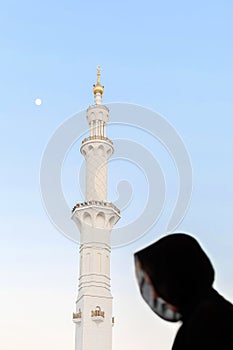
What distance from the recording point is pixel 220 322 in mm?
2695

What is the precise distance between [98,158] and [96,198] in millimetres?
2944

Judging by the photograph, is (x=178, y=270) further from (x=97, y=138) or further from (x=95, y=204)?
(x=97, y=138)

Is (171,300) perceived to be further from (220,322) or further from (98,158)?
(98,158)

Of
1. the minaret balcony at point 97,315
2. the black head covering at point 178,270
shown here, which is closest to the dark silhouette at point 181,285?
the black head covering at point 178,270

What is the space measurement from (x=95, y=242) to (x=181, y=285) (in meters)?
33.4

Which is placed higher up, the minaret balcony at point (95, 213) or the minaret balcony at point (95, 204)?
the minaret balcony at point (95, 204)

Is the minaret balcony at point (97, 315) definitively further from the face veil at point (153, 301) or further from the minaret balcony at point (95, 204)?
the face veil at point (153, 301)

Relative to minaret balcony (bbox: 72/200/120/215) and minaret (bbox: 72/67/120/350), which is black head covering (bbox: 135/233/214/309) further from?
minaret balcony (bbox: 72/200/120/215)

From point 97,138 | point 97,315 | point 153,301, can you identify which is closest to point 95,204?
point 97,138

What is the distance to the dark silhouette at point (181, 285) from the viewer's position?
2.73 m

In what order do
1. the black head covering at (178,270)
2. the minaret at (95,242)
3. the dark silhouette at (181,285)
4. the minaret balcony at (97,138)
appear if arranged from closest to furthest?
1. the dark silhouette at (181,285)
2. the black head covering at (178,270)
3. the minaret at (95,242)
4. the minaret balcony at (97,138)

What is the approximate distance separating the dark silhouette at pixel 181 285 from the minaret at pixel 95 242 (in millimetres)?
32141

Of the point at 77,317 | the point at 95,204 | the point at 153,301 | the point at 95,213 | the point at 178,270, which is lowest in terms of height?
the point at 153,301

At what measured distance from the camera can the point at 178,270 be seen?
2861 millimetres
